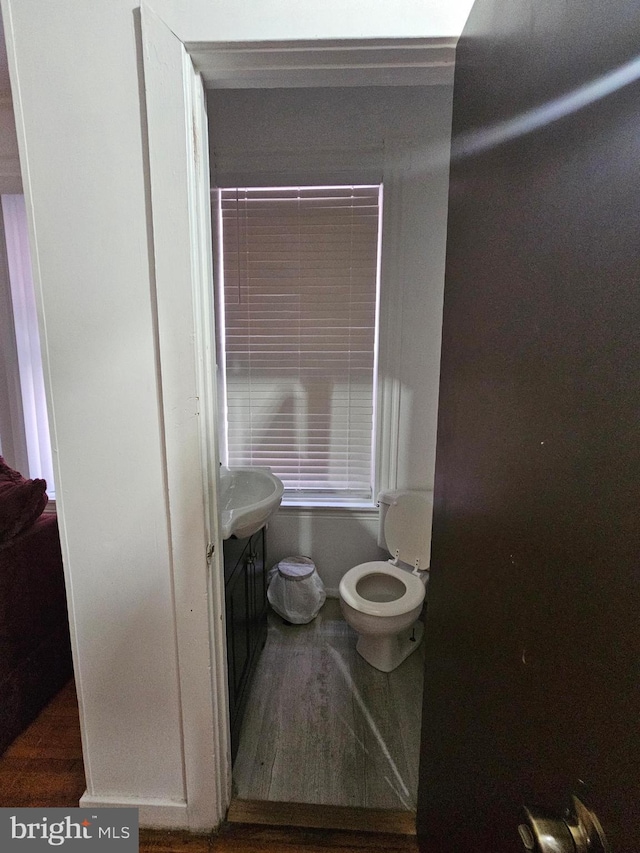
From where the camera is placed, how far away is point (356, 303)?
7.02 ft

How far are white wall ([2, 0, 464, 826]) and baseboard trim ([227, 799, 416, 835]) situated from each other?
0.74ft

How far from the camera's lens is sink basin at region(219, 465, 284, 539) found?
1342 mm

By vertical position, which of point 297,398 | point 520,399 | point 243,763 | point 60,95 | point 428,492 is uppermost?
point 60,95

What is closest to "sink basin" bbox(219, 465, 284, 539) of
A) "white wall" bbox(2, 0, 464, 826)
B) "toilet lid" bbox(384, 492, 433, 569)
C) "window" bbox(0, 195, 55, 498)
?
"white wall" bbox(2, 0, 464, 826)

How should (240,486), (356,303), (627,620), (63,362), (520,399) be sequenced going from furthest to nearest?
(356,303) < (240,486) < (63,362) < (520,399) < (627,620)

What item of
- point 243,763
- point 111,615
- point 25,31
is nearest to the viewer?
point 25,31

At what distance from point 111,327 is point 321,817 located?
1.56 metres

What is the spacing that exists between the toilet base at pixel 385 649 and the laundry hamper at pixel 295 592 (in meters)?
0.31

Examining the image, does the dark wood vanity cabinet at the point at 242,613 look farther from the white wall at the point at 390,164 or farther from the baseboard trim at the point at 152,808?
the white wall at the point at 390,164

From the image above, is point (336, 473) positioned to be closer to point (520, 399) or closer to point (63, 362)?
point (63, 362)

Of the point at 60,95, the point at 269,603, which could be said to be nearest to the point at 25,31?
the point at 60,95

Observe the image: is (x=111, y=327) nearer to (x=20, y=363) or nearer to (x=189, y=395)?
(x=189, y=395)

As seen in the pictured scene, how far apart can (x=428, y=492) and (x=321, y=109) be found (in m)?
1.92

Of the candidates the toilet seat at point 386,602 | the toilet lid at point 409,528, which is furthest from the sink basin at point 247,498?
the toilet lid at point 409,528
